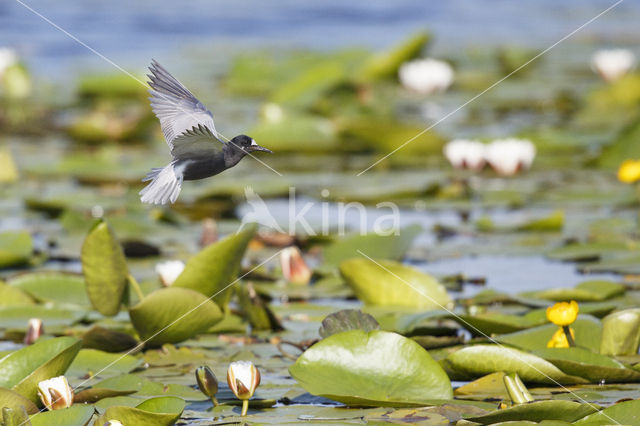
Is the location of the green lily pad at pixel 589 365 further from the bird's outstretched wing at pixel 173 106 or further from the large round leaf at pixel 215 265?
the bird's outstretched wing at pixel 173 106

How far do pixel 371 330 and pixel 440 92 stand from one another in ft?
21.8

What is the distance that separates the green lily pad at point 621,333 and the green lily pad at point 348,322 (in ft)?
2.28

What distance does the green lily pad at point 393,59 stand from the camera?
8242mm

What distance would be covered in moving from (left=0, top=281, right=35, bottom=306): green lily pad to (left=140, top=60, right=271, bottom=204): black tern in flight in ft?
6.41

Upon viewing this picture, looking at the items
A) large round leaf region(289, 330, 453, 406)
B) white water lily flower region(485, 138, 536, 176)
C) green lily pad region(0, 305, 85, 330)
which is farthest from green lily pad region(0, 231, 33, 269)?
white water lily flower region(485, 138, 536, 176)

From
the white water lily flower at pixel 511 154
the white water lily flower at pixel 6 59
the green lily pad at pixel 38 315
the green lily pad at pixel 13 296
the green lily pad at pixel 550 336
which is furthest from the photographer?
the white water lily flower at pixel 6 59

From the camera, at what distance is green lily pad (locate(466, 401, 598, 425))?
2252mm

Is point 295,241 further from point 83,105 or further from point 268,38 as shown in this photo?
point 268,38

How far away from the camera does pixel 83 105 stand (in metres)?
9.02

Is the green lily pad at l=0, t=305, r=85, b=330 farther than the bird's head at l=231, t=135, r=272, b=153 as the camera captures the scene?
Yes

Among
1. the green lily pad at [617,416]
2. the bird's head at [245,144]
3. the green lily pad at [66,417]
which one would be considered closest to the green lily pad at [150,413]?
the green lily pad at [66,417]

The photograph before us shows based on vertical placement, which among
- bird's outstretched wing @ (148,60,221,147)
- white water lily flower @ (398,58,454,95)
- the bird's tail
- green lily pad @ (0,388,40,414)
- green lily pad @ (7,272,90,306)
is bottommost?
green lily pad @ (0,388,40,414)

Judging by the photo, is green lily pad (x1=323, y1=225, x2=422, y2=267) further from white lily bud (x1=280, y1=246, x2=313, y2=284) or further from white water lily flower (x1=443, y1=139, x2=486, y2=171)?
white water lily flower (x1=443, y1=139, x2=486, y2=171)

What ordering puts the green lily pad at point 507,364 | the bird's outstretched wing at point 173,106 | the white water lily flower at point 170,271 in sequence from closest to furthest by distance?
1. the bird's outstretched wing at point 173,106
2. the green lily pad at point 507,364
3. the white water lily flower at point 170,271
